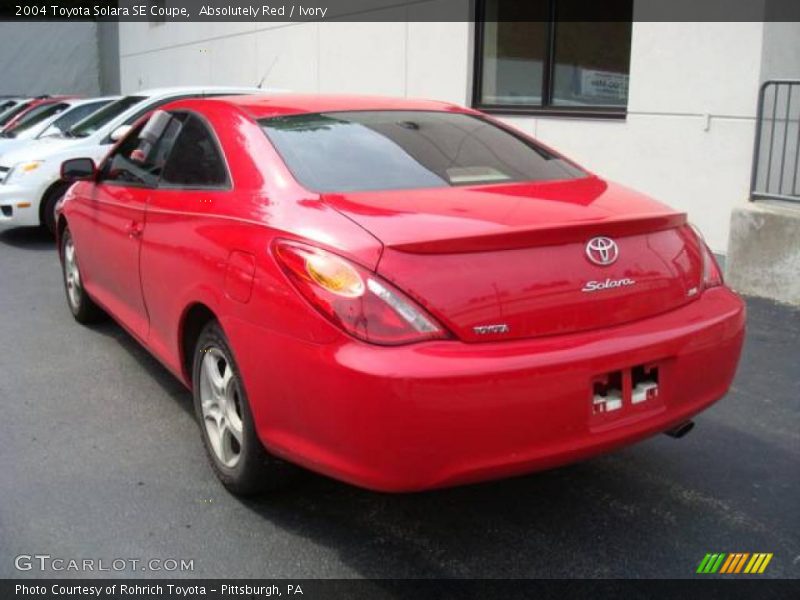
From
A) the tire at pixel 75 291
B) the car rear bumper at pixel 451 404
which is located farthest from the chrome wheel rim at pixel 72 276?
Answer: the car rear bumper at pixel 451 404

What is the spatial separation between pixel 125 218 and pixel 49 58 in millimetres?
28155

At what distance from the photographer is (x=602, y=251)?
286 centimetres

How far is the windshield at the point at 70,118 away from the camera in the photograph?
1079 cm

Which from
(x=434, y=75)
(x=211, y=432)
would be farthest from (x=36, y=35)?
(x=211, y=432)

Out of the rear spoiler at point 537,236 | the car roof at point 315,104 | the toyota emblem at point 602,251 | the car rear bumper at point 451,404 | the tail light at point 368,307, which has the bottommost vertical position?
the car rear bumper at point 451,404

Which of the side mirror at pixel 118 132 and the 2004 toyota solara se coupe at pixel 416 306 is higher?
the side mirror at pixel 118 132

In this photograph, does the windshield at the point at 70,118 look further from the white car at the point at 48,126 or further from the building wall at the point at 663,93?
the building wall at the point at 663,93

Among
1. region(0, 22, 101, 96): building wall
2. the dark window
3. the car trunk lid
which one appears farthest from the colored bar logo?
region(0, 22, 101, 96): building wall

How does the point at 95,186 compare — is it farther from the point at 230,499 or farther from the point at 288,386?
the point at 288,386

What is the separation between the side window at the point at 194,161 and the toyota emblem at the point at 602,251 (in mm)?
1482

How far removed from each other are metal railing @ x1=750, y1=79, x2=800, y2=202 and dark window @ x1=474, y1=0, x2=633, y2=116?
210cm

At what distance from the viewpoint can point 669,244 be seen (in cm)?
312

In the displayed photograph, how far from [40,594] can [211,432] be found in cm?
91

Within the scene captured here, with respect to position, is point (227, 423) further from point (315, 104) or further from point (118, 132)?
point (118, 132)
